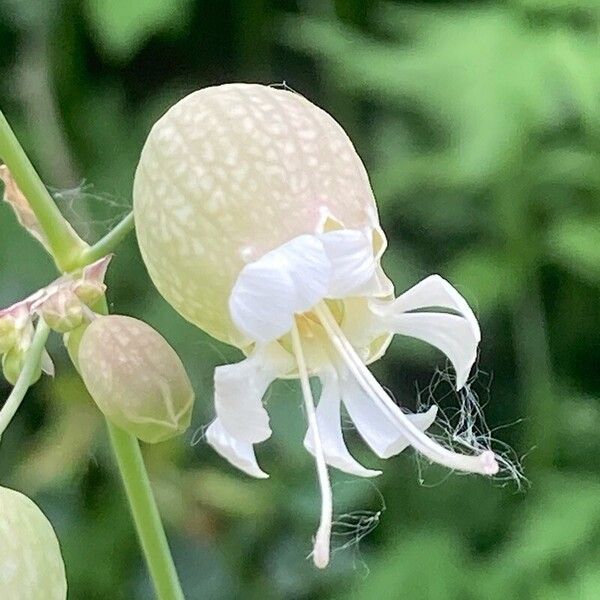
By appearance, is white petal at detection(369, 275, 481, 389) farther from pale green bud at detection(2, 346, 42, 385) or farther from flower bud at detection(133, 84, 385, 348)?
pale green bud at detection(2, 346, 42, 385)

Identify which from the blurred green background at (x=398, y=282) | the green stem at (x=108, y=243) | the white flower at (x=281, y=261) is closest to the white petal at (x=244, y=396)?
the white flower at (x=281, y=261)

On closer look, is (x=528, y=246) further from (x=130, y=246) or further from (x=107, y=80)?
(x=107, y=80)

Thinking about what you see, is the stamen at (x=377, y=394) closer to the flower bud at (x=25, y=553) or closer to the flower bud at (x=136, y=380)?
the flower bud at (x=136, y=380)

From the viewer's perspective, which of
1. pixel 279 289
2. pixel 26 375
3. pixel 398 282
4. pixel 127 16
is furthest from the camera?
pixel 398 282

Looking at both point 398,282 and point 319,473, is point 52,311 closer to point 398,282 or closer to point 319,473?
point 319,473

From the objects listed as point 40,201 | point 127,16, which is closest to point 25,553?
point 40,201

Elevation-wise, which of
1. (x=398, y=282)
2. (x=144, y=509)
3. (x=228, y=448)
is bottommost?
(x=398, y=282)
